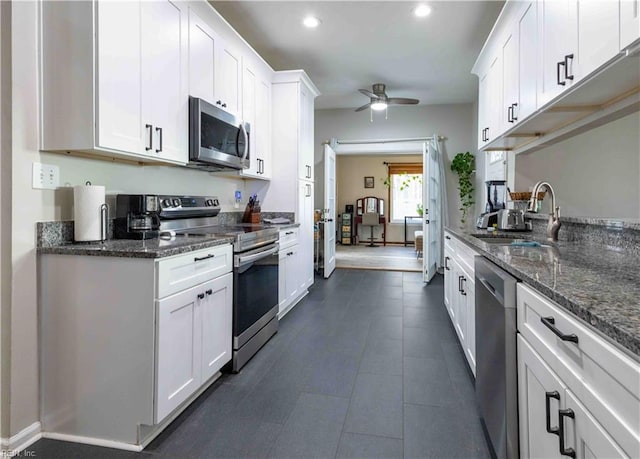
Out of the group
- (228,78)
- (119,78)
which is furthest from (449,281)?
(119,78)

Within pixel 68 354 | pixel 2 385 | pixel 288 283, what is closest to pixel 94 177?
pixel 68 354

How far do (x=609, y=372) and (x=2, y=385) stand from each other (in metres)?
2.17

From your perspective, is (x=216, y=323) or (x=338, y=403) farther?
(x=216, y=323)

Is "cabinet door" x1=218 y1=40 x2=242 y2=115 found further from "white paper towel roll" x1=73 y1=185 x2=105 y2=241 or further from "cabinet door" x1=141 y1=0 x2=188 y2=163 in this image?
"white paper towel roll" x1=73 y1=185 x2=105 y2=241

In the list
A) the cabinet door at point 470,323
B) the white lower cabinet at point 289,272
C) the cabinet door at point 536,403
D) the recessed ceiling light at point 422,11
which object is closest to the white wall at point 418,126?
the white lower cabinet at point 289,272

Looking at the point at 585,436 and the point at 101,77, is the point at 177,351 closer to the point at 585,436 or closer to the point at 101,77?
the point at 101,77

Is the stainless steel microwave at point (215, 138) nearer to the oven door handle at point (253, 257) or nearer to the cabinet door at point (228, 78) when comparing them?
the cabinet door at point (228, 78)

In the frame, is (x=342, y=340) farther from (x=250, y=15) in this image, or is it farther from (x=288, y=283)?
(x=250, y=15)

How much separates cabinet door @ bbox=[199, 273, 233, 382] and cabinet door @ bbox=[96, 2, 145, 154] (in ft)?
2.82

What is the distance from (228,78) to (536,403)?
286 centimetres

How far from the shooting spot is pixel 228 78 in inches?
113

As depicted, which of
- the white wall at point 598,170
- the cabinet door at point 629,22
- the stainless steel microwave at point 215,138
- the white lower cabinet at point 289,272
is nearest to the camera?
the cabinet door at point 629,22

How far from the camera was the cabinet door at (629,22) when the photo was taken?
3.72ft

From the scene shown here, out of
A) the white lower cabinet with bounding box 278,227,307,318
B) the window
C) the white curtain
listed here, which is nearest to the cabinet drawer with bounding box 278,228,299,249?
the white lower cabinet with bounding box 278,227,307,318
